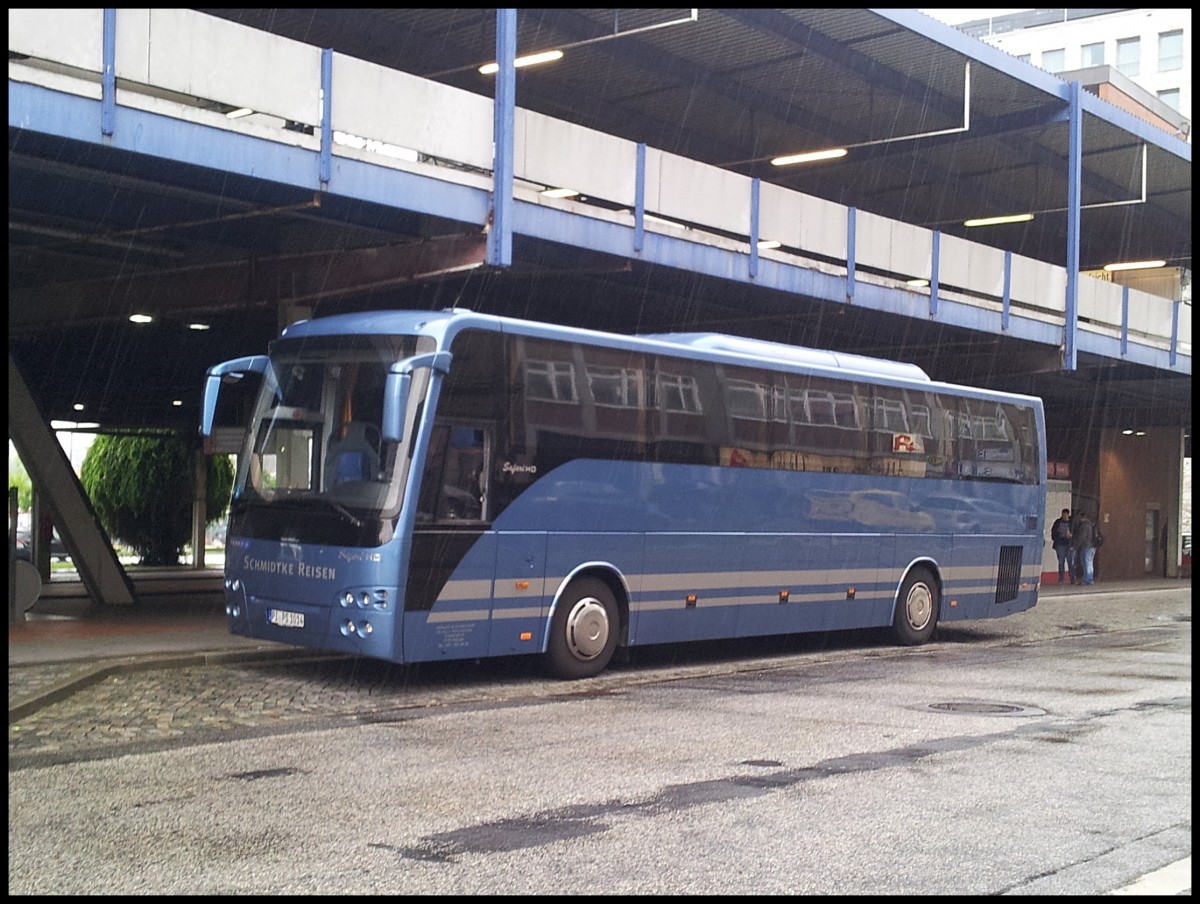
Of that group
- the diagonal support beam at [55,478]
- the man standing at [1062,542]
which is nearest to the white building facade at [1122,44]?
the man standing at [1062,542]

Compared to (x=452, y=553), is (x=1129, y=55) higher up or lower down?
higher up

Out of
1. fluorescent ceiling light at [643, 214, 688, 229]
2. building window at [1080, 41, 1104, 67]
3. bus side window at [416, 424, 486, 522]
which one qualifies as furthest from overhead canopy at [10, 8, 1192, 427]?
building window at [1080, 41, 1104, 67]

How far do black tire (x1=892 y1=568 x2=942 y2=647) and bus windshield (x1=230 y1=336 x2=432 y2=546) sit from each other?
8.18 metres

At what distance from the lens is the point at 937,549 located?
716 inches

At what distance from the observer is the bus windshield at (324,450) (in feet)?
39.2

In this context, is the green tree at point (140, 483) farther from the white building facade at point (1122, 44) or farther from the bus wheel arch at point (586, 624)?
the white building facade at point (1122, 44)

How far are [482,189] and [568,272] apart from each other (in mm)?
3412

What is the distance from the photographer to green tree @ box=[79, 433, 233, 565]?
35.7m

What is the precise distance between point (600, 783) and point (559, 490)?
5381 mm

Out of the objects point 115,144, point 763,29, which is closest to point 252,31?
point 115,144

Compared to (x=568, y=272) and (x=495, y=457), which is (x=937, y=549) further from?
(x=495, y=457)

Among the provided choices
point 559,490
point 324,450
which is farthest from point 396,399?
point 559,490

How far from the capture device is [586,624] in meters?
13.6

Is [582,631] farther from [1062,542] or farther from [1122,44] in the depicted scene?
[1122,44]
